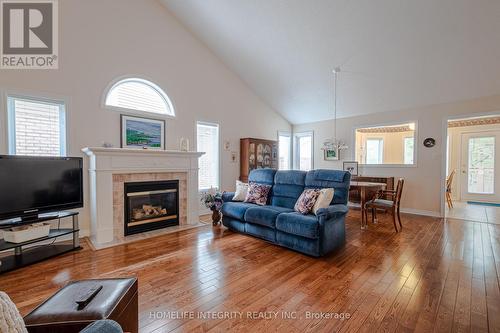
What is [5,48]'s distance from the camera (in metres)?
3.04

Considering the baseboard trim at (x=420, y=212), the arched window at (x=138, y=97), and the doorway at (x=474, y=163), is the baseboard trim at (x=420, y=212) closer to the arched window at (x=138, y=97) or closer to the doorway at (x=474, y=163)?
the doorway at (x=474, y=163)

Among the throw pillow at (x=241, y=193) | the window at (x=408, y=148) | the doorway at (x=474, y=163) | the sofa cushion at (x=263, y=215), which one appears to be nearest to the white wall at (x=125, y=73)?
the throw pillow at (x=241, y=193)

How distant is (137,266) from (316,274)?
6.70 feet

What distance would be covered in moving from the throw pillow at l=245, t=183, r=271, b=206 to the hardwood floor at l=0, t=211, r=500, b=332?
0.68 meters

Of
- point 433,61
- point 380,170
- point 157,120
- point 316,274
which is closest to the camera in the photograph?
point 316,274

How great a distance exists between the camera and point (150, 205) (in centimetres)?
407

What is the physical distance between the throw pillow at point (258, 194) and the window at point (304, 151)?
11.5 feet

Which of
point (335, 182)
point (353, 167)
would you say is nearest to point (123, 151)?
point (335, 182)

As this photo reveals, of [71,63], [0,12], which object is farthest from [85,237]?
[0,12]

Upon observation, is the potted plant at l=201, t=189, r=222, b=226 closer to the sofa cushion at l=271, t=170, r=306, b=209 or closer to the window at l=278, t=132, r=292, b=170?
the sofa cushion at l=271, t=170, r=306, b=209

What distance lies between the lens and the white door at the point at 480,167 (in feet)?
21.3

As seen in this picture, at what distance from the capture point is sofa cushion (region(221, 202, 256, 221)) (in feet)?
12.1

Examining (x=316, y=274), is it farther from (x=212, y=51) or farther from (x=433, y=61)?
(x=212, y=51)

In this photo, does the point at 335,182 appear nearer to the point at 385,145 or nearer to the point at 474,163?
the point at 385,145
